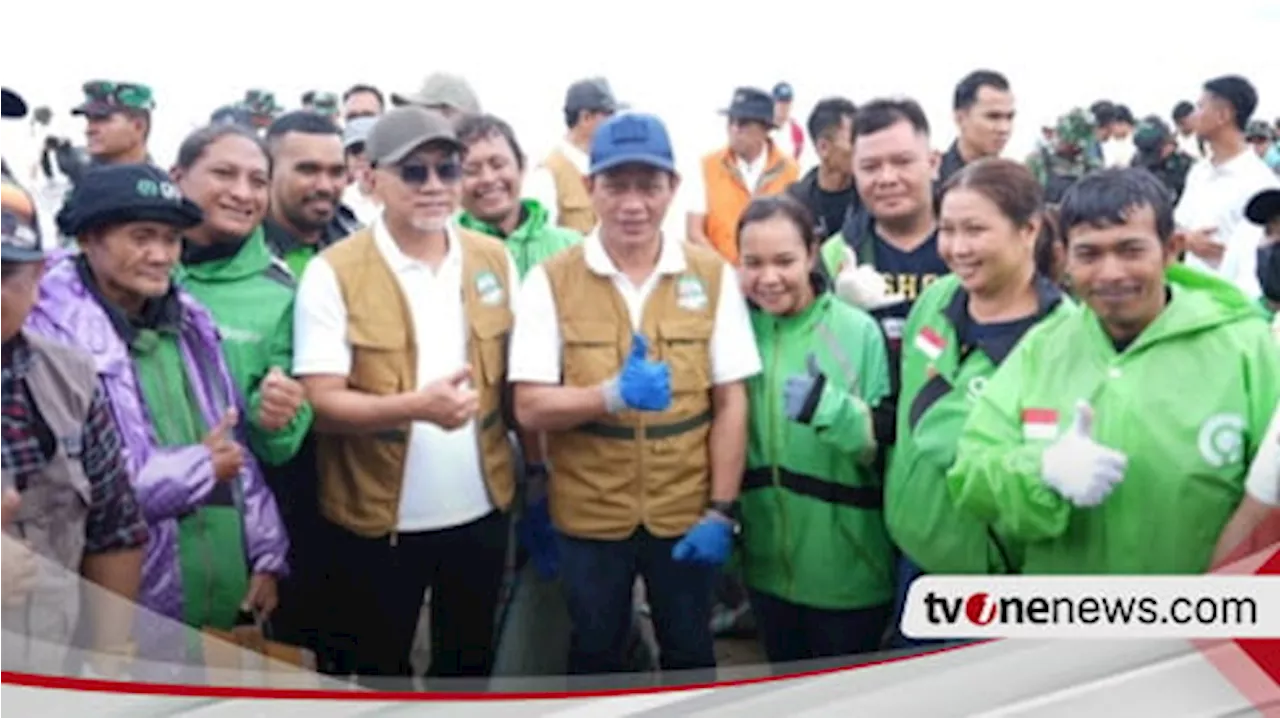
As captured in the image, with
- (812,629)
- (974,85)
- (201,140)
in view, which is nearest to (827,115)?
(974,85)

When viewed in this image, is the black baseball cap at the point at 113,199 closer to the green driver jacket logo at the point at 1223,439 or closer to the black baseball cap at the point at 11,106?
the black baseball cap at the point at 11,106

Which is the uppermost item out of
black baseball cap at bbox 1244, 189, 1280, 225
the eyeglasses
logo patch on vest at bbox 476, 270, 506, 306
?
the eyeglasses

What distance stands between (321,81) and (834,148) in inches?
27.9

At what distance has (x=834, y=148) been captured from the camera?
2.24 m

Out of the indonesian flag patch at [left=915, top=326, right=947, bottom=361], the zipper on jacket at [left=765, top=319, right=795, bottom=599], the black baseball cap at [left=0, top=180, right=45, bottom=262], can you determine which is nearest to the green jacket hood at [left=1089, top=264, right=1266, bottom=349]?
the indonesian flag patch at [left=915, top=326, right=947, bottom=361]

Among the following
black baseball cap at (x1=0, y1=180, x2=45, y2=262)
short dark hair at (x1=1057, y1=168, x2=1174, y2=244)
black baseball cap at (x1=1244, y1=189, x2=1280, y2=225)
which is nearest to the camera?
black baseball cap at (x1=0, y1=180, x2=45, y2=262)

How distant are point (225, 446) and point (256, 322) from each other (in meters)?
0.17

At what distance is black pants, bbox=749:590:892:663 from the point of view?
2314 millimetres

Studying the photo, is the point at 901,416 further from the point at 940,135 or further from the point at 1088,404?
the point at 940,135

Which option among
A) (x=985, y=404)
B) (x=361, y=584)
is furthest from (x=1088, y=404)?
(x=361, y=584)

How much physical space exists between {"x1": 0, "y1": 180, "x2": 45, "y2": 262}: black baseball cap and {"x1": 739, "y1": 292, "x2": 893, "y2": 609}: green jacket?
94 cm

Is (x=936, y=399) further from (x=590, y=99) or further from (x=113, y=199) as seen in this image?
(x=113, y=199)

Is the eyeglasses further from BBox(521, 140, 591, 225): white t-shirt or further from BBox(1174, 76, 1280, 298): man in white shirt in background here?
BBox(1174, 76, 1280, 298): man in white shirt in background

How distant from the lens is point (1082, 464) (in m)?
2.23
